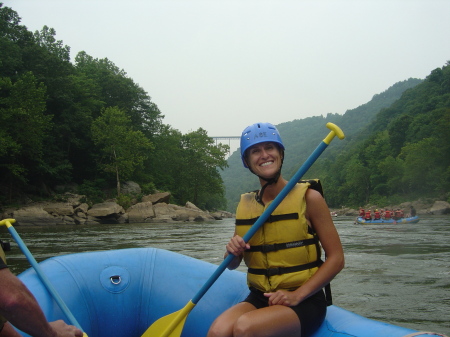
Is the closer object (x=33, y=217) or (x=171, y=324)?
(x=171, y=324)

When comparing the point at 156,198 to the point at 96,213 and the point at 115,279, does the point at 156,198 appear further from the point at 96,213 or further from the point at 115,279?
the point at 115,279

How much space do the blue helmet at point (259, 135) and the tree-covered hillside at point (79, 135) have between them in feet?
65.9

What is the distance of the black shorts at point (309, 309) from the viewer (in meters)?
1.86

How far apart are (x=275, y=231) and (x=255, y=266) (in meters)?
0.18

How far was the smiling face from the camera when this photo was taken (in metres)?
2.08

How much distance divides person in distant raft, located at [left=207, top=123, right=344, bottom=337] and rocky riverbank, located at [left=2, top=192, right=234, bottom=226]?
1800cm

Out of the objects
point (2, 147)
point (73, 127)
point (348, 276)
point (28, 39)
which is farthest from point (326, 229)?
point (28, 39)

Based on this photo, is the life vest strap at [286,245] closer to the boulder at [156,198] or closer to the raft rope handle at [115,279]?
the raft rope handle at [115,279]

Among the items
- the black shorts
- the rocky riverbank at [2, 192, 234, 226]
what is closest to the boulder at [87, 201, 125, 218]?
the rocky riverbank at [2, 192, 234, 226]

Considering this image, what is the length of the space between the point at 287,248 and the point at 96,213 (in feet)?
69.8

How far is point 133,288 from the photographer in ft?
8.27

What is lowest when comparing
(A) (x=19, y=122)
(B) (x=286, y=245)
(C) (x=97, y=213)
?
(C) (x=97, y=213)

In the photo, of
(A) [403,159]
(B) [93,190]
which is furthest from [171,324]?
(A) [403,159]

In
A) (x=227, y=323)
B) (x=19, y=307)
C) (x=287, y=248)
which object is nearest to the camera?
(x=19, y=307)
